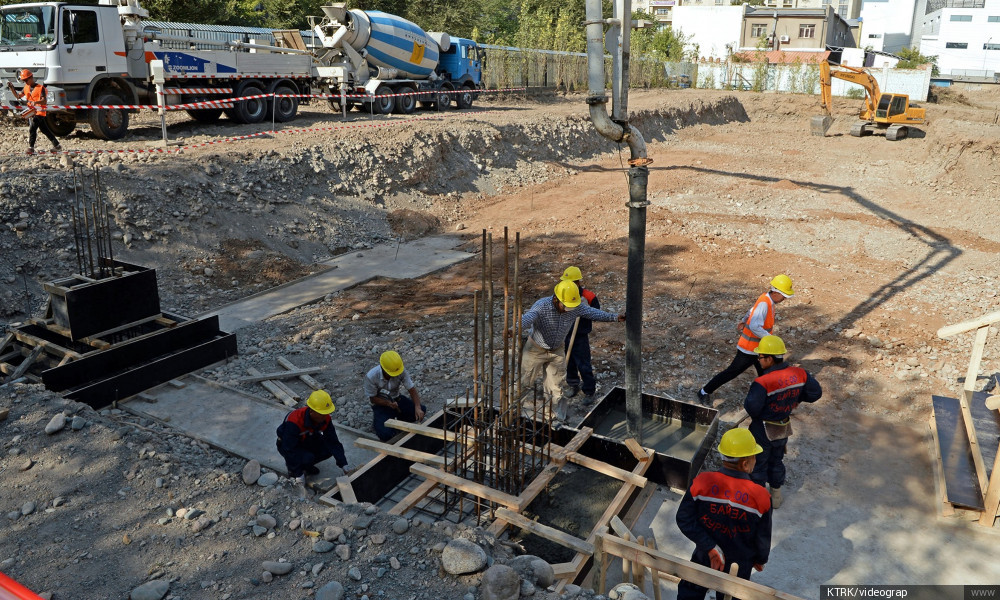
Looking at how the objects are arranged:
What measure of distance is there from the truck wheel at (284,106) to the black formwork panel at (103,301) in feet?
36.6

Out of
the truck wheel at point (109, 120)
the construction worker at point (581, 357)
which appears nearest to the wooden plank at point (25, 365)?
the construction worker at point (581, 357)

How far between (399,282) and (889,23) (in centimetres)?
9704

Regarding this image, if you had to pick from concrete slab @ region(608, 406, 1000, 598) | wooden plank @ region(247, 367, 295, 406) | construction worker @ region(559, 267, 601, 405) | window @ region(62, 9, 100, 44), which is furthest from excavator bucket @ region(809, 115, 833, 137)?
wooden plank @ region(247, 367, 295, 406)

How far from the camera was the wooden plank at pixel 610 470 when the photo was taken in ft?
16.6

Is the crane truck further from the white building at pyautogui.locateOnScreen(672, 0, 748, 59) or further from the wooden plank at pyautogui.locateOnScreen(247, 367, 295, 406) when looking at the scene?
the white building at pyautogui.locateOnScreen(672, 0, 748, 59)

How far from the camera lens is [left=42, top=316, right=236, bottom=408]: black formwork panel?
6.29m

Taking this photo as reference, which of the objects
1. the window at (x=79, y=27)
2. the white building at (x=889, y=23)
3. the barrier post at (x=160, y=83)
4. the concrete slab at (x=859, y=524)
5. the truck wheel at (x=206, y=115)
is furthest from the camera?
the white building at (x=889, y=23)

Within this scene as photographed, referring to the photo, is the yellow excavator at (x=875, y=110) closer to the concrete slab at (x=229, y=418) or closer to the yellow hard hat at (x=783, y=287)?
the yellow hard hat at (x=783, y=287)

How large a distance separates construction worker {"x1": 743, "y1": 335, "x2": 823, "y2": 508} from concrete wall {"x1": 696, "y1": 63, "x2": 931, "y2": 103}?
113ft

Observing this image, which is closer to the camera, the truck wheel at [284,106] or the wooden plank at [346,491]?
the wooden plank at [346,491]

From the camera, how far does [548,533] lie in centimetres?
448

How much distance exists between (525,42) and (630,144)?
32260mm

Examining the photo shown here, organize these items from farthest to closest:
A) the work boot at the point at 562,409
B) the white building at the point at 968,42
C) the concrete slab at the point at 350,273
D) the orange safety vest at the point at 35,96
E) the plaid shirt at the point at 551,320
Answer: the white building at the point at 968,42 < the orange safety vest at the point at 35,96 < the concrete slab at the point at 350,273 < the work boot at the point at 562,409 < the plaid shirt at the point at 551,320

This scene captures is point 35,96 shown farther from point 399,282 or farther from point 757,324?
point 757,324
